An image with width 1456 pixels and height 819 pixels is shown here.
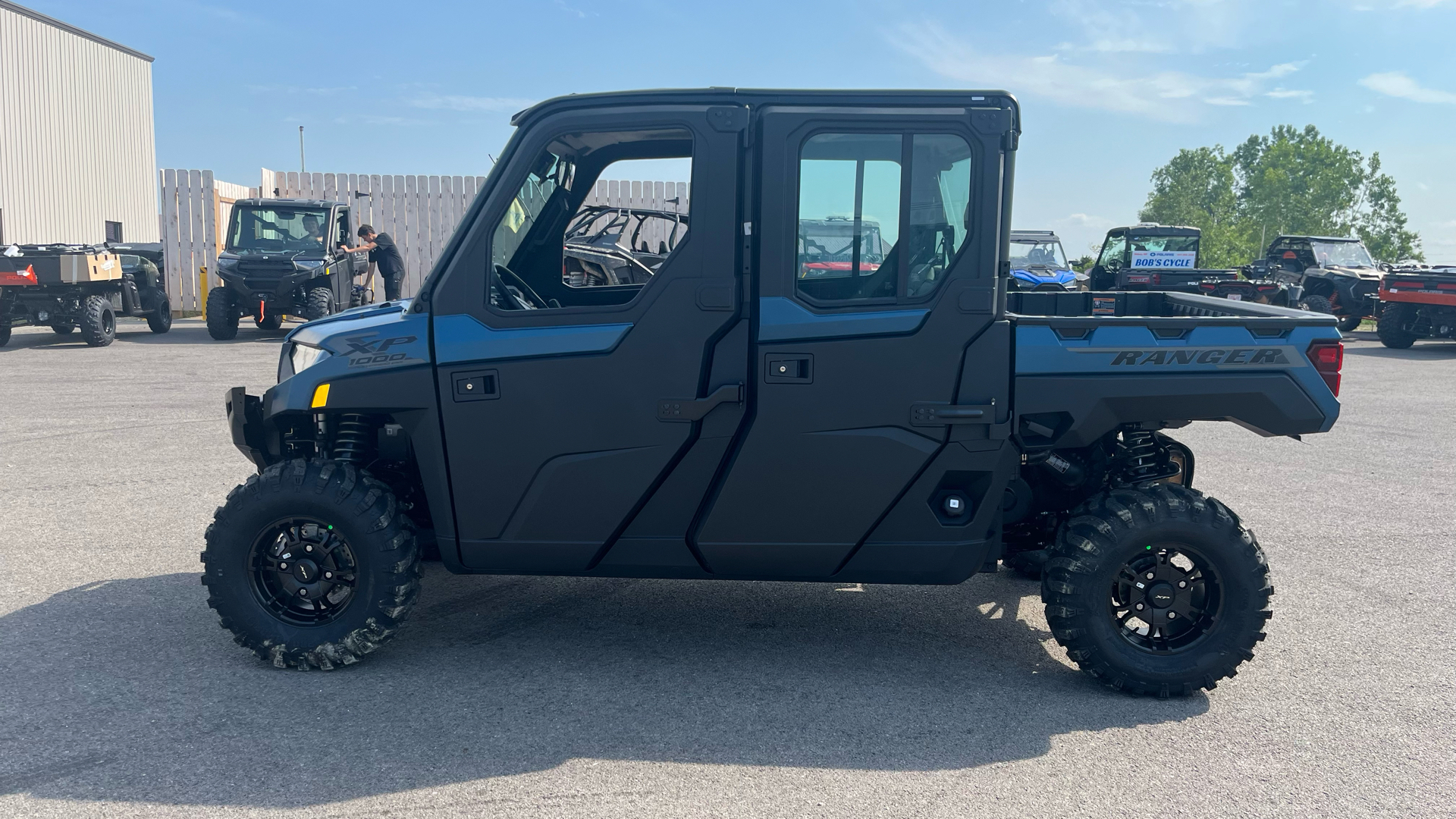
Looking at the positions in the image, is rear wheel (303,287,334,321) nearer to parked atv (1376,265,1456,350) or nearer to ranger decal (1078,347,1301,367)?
ranger decal (1078,347,1301,367)

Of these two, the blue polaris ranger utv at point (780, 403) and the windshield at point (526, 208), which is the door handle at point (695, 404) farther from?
the windshield at point (526, 208)

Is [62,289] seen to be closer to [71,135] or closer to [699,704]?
[699,704]

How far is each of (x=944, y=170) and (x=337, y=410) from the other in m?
2.49

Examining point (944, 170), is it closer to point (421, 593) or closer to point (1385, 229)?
point (421, 593)

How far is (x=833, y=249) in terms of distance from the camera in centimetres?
391

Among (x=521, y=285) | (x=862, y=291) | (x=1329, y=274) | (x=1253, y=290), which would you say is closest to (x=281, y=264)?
(x=521, y=285)

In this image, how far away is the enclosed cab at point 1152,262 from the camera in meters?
21.8

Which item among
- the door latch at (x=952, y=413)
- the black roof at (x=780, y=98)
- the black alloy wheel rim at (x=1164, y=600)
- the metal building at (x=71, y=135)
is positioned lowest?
the black alloy wheel rim at (x=1164, y=600)

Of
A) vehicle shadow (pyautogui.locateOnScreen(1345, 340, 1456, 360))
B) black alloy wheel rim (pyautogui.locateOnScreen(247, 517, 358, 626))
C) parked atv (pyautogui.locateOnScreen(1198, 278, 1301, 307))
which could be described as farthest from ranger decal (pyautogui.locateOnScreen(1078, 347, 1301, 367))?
parked atv (pyautogui.locateOnScreen(1198, 278, 1301, 307))

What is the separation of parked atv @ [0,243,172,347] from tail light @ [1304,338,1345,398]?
1701 cm

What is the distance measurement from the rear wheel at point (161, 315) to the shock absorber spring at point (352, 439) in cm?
1674

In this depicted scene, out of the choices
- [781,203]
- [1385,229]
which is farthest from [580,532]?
[1385,229]

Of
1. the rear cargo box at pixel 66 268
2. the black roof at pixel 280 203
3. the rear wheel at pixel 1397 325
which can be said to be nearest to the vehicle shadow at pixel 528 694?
the rear cargo box at pixel 66 268

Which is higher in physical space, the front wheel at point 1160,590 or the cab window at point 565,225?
the cab window at point 565,225
